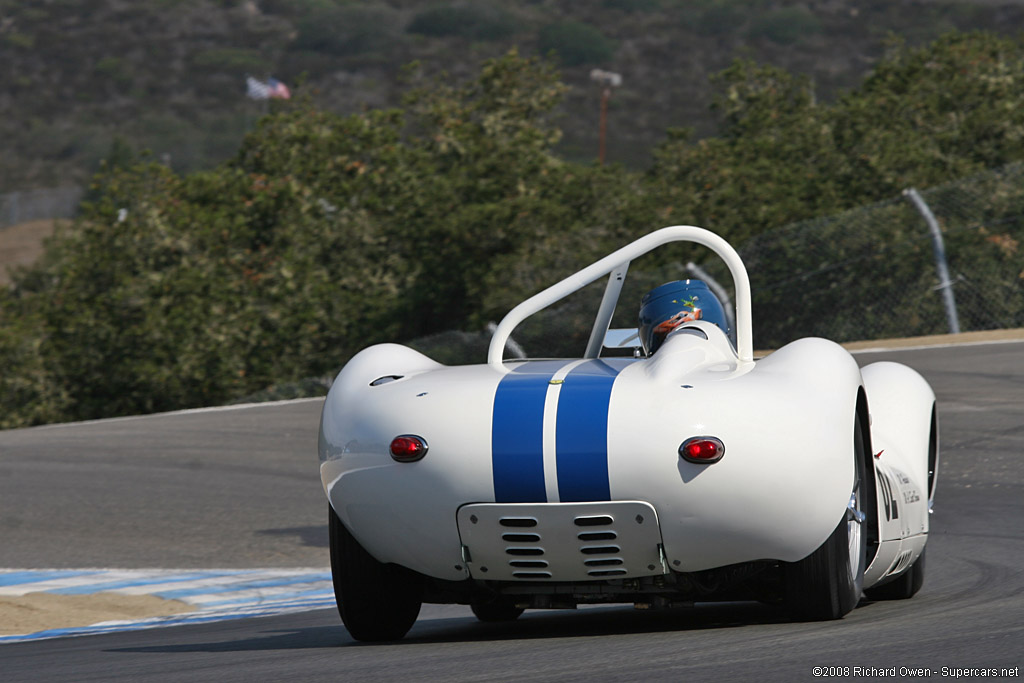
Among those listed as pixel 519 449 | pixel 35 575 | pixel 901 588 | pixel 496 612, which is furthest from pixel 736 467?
pixel 35 575

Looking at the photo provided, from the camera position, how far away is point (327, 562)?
28.7ft

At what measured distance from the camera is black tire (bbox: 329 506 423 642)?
4.59 m

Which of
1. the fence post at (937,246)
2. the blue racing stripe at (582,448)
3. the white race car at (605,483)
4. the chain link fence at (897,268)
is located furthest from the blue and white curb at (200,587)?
the fence post at (937,246)

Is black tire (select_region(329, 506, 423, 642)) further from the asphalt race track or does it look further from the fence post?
the fence post

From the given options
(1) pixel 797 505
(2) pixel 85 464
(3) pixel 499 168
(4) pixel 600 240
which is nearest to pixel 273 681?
(1) pixel 797 505

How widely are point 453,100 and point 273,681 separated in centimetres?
2957

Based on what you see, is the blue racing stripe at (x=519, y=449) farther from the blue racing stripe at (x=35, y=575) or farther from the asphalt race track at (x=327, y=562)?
the blue racing stripe at (x=35, y=575)

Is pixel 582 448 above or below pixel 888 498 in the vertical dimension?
above

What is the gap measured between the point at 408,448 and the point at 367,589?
2.02 feet

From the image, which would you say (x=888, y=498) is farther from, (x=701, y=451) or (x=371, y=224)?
(x=371, y=224)

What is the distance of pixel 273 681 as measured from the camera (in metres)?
3.53

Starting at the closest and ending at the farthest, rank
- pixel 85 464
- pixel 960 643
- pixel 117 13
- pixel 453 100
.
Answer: pixel 960 643, pixel 85 464, pixel 453 100, pixel 117 13

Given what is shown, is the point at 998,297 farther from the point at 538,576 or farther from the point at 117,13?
the point at 117,13

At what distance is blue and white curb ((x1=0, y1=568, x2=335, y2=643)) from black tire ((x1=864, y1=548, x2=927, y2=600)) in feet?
9.22
